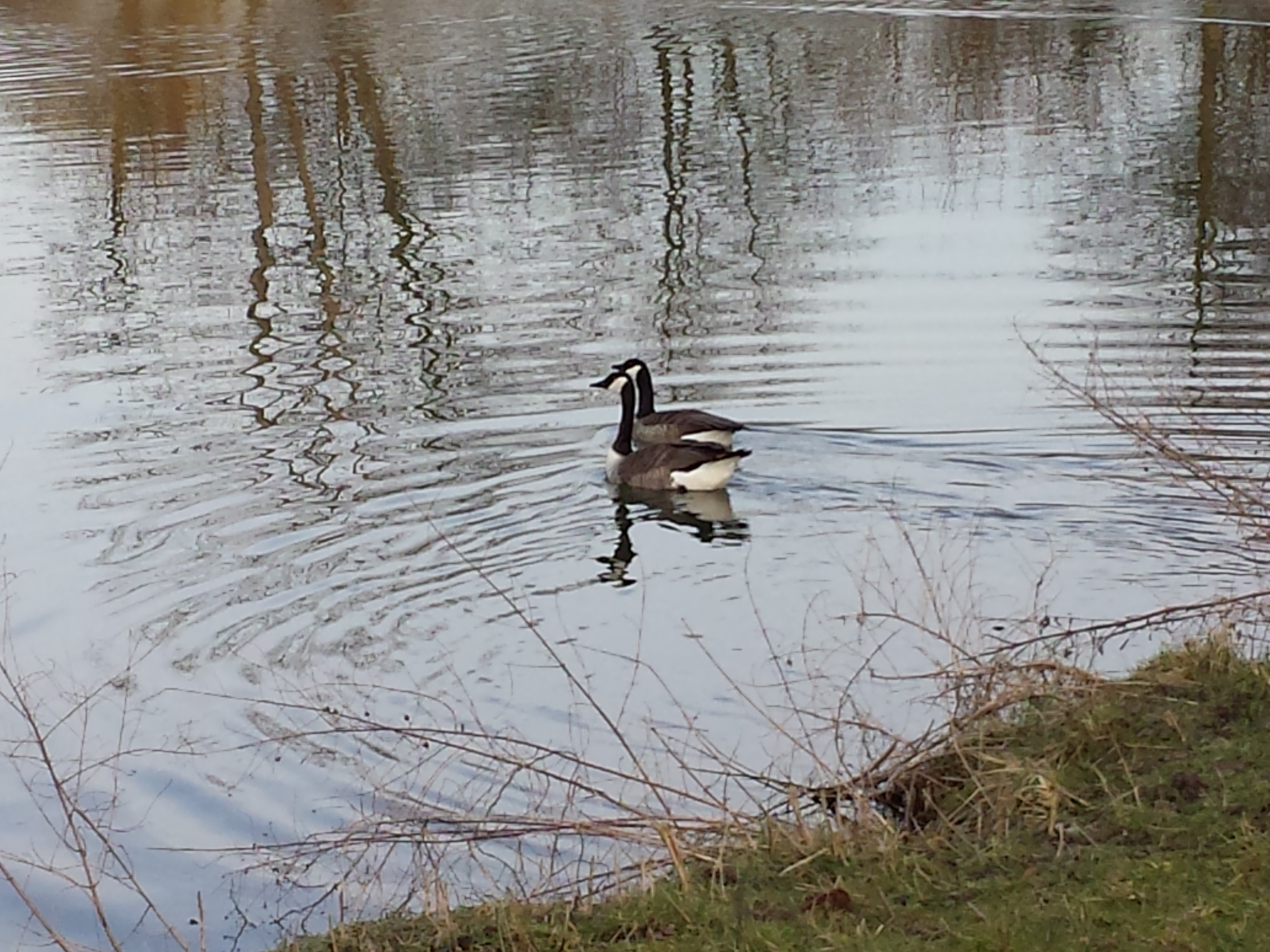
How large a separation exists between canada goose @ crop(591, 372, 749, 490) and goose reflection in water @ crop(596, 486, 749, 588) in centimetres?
8

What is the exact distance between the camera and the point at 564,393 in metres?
15.5

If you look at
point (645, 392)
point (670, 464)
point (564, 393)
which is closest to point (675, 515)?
point (670, 464)

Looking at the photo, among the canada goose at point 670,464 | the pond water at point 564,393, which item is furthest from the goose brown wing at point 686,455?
the pond water at point 564,393

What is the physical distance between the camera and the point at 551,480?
1345 cm

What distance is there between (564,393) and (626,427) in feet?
5.07

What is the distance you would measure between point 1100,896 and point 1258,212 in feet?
54.3

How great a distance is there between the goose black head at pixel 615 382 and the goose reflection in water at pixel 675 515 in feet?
3.83

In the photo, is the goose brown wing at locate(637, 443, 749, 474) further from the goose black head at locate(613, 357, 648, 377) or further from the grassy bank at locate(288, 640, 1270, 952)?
the grassy bank at locate(288, 640, 1270, 952)

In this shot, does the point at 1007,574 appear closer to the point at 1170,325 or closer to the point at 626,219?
the point at 1170,325

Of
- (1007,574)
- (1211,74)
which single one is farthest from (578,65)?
(1007,574)

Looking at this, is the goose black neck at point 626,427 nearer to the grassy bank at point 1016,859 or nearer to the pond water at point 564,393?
the pond water at point 564,393

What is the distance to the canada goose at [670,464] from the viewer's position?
13.3 metres

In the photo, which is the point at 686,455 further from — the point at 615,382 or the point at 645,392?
the point at 615,382

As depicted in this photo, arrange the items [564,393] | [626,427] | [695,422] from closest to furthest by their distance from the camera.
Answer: [695,422] → [626,427] → [564,393]
